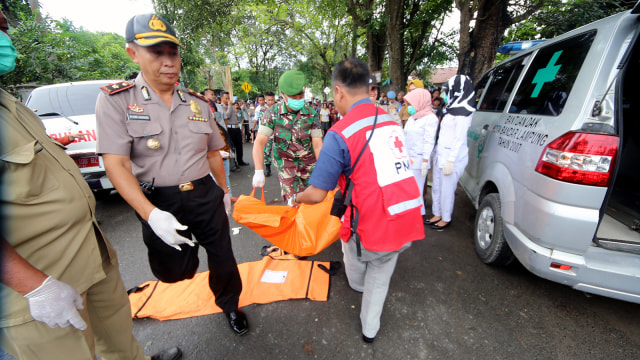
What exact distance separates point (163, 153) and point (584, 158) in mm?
2616

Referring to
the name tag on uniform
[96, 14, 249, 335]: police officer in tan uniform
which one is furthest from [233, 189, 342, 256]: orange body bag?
the name tag on uniform

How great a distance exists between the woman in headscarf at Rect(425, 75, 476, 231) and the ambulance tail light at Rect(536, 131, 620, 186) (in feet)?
4.45

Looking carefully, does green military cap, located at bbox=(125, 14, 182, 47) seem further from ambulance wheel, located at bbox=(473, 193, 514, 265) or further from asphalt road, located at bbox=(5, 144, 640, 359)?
ambulance wheel, located at bbox=(473, 193, 514, 265)

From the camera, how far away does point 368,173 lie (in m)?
1.49

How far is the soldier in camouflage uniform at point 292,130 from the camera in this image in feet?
8.41

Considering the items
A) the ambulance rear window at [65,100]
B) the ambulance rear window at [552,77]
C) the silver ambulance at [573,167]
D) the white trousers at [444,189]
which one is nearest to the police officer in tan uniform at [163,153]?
the silver ambulance at [573,167]

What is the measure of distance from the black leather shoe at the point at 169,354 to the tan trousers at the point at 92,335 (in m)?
0.28

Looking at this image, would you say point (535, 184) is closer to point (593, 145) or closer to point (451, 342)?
point (593, 145)

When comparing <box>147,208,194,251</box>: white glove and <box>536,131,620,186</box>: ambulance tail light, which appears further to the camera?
<box>536,131,620,186</box>: ambulance tail light

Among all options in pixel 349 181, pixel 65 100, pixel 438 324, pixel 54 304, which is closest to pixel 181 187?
pixel 54 304

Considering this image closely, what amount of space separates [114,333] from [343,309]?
1594 millimetres

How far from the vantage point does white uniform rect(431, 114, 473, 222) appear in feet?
9.80

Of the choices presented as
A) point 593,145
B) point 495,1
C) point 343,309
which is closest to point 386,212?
point 343,309

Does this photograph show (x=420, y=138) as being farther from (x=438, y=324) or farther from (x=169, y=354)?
(x=169, y=354)
